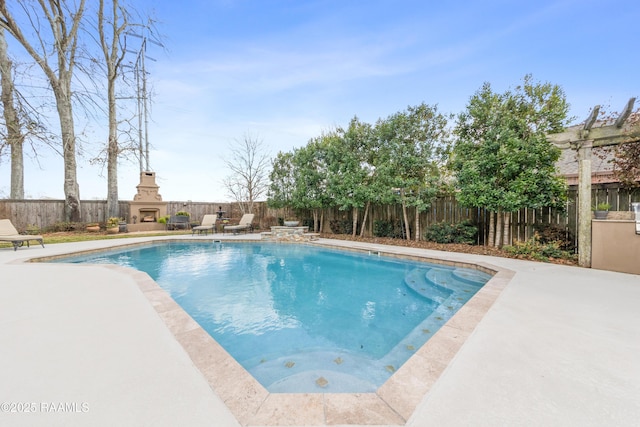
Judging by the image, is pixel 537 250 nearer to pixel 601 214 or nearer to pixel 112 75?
pixel 601 214

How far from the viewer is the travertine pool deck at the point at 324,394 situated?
143 centimetres

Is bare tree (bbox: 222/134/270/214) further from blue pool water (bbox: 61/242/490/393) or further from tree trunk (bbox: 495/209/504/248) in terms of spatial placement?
tree trunk (bbox: 495/209/504/248)

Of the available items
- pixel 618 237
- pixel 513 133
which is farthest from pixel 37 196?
pixel 618 237

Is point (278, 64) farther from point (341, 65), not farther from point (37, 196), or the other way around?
point (37, 196)

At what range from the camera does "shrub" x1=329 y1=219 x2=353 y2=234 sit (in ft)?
38.0

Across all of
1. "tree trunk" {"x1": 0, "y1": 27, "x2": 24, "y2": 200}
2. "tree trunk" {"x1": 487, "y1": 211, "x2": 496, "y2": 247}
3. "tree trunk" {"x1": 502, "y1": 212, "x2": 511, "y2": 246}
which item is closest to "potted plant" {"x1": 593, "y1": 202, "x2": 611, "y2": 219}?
"tree trunk" {"x1": 502, "y1": 212, "x2": 511, "y2": 246}

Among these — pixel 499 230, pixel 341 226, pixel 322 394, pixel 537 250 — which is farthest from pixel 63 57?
pixel 537 250

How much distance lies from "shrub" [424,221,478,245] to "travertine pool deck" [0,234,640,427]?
4.72 metres

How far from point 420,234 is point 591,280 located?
519 cm

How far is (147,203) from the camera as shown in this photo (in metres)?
14.4

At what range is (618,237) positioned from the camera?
480 centimetres

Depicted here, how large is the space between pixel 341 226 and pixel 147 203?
36.6 feet

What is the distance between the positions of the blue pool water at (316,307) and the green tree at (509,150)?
248 centimetres

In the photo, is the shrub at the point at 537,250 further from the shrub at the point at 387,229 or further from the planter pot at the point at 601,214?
the shrub at the point at 387,229
